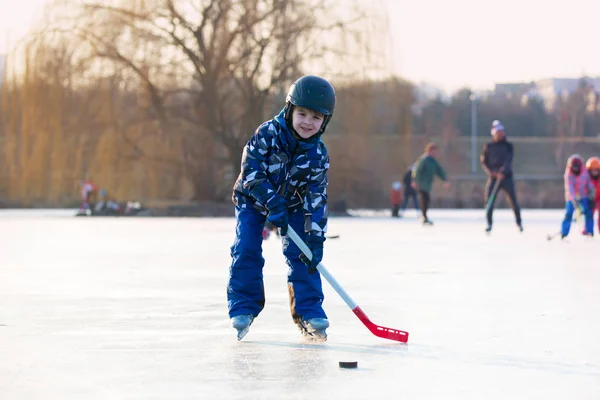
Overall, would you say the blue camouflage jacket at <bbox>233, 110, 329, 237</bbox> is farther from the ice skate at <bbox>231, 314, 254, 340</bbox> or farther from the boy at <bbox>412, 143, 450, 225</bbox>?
the boy at <bbox>412, 143, 450, 225</bbox>

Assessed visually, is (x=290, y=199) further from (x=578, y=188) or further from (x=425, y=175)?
(x=425, y=175)

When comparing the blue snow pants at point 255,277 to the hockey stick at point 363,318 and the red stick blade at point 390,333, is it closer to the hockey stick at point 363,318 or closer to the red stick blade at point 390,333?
the hockey stick at point 363,318

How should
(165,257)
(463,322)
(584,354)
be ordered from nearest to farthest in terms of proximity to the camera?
(584,354) → (463,322) → (165,257)

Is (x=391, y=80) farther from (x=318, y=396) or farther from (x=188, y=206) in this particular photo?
(x=318, y=396)

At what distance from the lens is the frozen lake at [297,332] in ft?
15.0

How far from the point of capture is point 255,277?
614cm

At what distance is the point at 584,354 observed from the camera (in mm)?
5406

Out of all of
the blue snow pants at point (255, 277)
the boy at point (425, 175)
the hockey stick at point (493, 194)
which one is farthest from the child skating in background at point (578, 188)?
the blue snow pants at point (255, 277)

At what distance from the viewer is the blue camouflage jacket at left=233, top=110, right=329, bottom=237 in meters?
5.95

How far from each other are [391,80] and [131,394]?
24.1 m

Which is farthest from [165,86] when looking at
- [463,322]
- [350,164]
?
[463,322]

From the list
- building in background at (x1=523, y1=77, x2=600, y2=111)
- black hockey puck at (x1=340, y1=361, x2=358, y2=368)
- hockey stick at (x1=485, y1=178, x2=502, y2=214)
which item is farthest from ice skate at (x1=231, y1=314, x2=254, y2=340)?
building in background at (x1=523, y1=77, x2=600, y2=111)

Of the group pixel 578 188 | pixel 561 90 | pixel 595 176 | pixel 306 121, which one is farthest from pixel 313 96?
pixel 561 90

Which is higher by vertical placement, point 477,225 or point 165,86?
point 165,86
